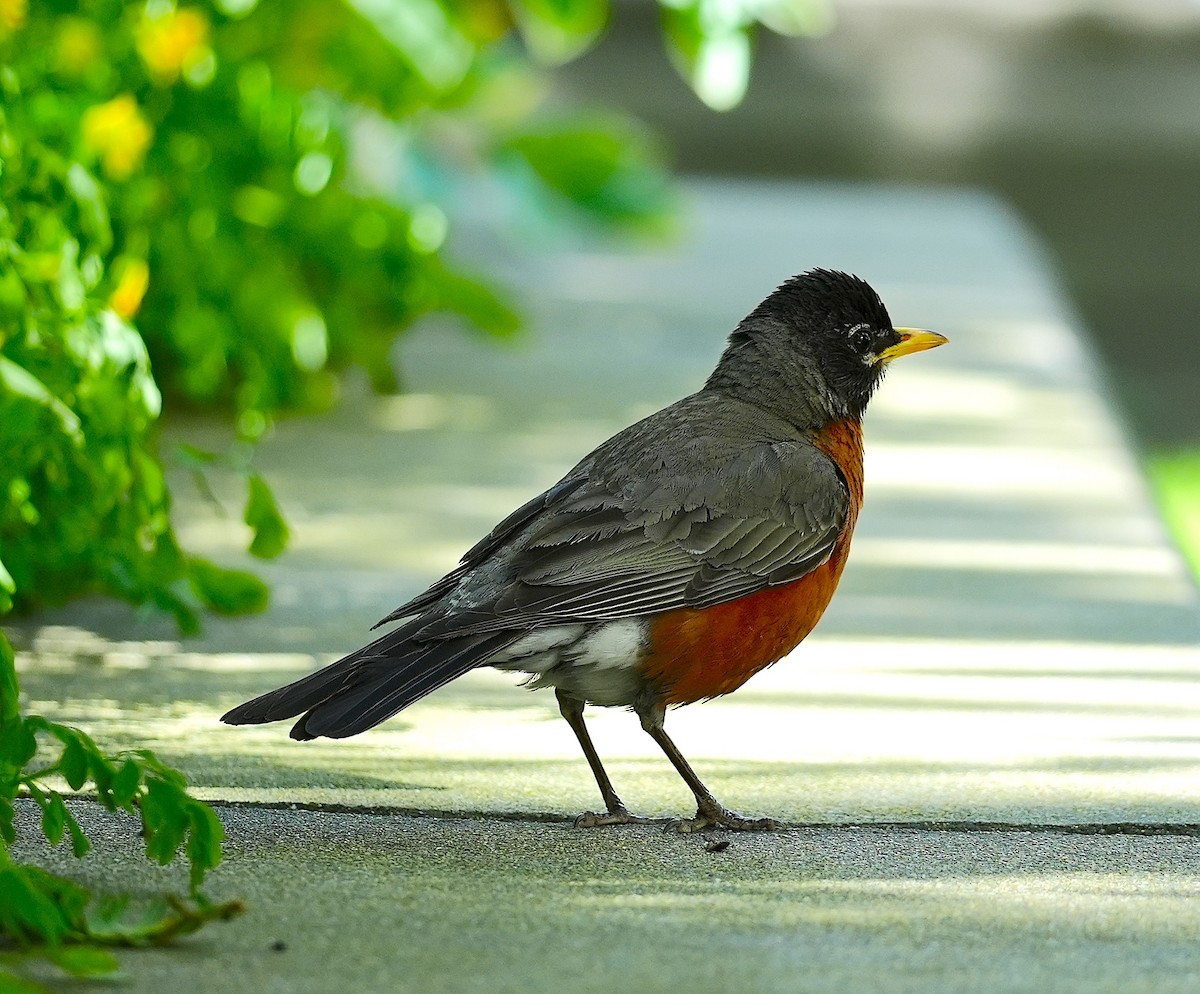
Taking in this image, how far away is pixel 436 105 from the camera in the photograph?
23.8 ft

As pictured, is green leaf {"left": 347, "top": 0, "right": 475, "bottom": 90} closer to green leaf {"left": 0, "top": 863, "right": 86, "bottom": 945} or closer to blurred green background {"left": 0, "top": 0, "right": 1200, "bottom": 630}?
blurred green background {"left": 0, "top": 0, "right": 1200, "bottom": 630}

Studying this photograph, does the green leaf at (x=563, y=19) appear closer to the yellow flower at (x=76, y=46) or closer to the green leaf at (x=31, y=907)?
the yellow flower at (x=76, y=46)

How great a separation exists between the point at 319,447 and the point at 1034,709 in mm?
3100

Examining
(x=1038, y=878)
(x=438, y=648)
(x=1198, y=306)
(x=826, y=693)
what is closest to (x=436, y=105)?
(x=826, y=693)

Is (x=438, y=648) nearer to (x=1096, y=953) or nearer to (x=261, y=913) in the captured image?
(x=261, y=913)

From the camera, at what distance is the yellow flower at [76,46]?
564 cm

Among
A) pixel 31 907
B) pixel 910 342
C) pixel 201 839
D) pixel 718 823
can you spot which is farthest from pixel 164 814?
pixel 910 342

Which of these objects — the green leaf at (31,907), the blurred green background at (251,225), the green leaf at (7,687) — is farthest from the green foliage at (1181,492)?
the green leaf at (31,907)

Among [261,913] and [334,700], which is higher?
[334,700]

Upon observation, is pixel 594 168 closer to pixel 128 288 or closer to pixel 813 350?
pixel 128 288

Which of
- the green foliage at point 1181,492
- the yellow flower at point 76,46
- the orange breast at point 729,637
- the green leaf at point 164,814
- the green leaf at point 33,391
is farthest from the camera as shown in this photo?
the green foliage at point 1181,492

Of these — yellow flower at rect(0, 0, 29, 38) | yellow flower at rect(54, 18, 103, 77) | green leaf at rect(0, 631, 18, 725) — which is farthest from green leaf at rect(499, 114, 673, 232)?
green leaf at rect(0, 631, 18, 725)

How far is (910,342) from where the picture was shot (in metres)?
4.64

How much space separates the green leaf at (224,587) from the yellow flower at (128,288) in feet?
2.66
